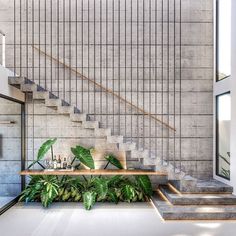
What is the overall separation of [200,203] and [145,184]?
1.30 m

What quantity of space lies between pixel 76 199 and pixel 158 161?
209 centimetres

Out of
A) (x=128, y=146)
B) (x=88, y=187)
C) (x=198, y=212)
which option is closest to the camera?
(x=198, y=212)

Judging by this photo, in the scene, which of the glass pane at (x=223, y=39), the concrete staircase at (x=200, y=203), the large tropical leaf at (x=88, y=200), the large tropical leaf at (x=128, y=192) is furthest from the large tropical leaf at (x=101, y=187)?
the glass pane at (x=223, y=39)

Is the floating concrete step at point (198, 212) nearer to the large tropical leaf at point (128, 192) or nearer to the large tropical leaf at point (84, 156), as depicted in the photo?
the large tropical leaf at point (128, 192)

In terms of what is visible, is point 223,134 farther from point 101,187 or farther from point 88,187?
point 88,187

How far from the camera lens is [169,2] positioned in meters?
6.83

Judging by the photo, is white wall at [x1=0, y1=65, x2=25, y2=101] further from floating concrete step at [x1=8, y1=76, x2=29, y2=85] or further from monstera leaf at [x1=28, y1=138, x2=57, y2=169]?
monstera leaf at [x1=28, y1=138, x2=57, y2=169]

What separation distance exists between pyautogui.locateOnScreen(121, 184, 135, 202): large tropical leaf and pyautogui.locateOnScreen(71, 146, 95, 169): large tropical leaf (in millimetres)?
864

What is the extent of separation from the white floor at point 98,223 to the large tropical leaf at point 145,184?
42 centimetres

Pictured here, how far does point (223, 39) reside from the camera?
21.5 feet

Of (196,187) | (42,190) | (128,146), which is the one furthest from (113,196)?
(196,187)

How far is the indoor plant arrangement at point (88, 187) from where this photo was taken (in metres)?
5.80

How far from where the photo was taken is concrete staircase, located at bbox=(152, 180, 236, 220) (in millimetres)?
4984

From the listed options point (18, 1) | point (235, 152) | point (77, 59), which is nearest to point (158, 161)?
point (235, 152)
